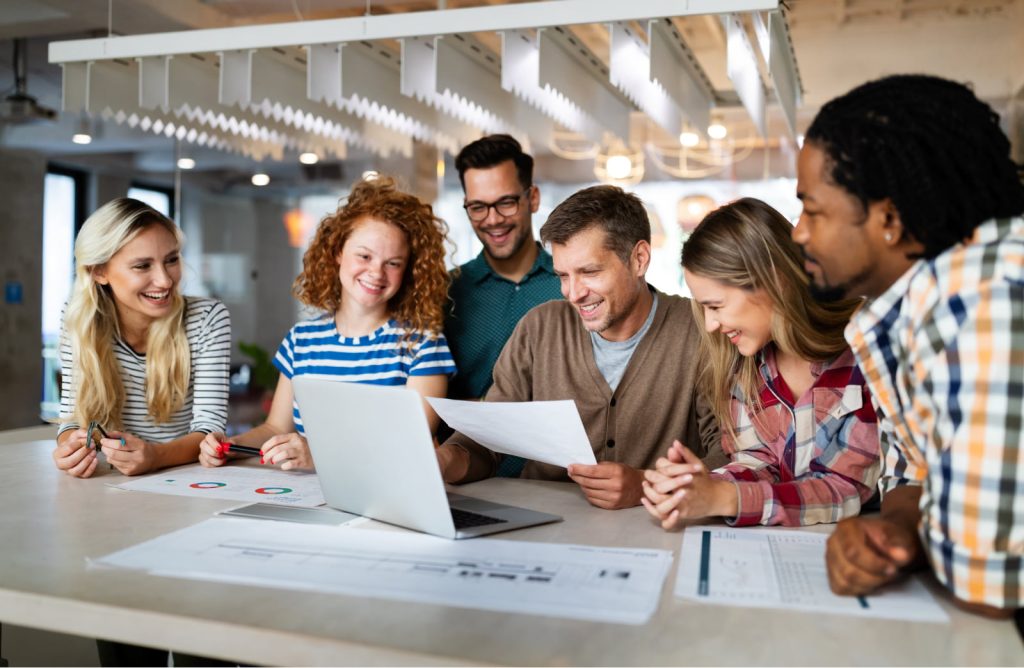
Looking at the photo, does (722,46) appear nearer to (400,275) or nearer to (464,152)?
(464,152)

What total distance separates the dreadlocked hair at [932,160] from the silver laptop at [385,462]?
72 cm

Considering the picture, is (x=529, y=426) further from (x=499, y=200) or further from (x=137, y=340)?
(x=137, y=340)

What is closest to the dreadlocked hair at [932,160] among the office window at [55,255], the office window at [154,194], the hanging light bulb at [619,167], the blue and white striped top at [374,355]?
the blue and white striped top at [374,355]

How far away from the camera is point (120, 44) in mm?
3016

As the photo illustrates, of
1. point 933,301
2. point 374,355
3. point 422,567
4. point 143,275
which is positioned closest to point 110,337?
point 143,275

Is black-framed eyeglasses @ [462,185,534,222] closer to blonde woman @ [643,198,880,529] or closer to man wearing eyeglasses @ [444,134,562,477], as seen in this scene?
man wearing eyeglasses @ [444,134,562,477]

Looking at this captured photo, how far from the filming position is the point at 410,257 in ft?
8.09

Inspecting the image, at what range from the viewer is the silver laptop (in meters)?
1.47

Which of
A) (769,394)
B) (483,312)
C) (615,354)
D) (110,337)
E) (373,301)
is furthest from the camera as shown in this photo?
(483,312)

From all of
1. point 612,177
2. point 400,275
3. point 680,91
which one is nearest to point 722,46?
point 612,177

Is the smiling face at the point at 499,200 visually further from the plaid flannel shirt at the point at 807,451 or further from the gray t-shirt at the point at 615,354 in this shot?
the plaid flannel shirt at the point at 807,451

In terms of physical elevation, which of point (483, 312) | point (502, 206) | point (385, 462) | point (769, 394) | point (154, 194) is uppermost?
point (154, 194)

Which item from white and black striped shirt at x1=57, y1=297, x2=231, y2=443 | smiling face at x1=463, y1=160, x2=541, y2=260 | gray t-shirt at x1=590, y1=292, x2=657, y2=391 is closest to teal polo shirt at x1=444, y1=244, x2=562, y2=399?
smiling face at x1=463, y1=160, x2=541, y2=260

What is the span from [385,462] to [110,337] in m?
1.28
